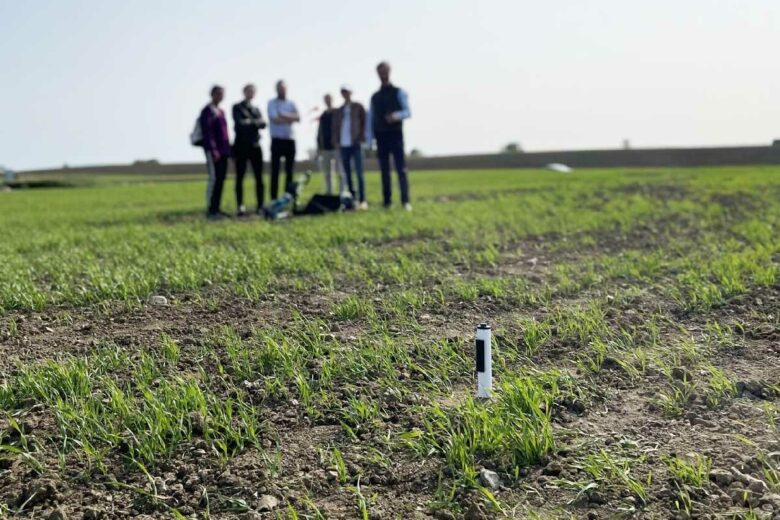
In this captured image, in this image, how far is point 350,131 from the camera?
1173cm

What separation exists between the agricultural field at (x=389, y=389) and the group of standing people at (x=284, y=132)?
5213 millimetres

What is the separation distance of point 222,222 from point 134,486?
27.7ft

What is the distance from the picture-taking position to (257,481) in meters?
2.46

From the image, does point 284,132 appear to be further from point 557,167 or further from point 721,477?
point 557,167

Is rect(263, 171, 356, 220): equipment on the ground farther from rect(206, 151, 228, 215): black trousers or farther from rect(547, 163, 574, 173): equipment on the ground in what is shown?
rect(547, 163, 574, 173): equipment on the ground

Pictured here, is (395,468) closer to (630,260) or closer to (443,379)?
(443,379)

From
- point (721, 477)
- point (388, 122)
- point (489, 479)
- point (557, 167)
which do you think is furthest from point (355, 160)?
point (557, 167)

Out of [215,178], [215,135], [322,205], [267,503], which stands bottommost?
[267,503]

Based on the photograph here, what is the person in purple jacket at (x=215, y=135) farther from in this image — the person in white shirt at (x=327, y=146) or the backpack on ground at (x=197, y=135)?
the person in white shirt at (x=327, y=146)

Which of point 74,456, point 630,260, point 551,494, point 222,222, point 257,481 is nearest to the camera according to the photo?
point 551,494

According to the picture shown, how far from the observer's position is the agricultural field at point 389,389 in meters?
2.35

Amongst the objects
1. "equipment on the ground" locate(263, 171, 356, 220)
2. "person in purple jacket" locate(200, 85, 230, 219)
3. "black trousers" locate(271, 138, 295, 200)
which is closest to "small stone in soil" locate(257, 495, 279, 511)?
"equipment on the ground" locate(263, 171, 356, 220)

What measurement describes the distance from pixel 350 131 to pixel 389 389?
9.03 metres

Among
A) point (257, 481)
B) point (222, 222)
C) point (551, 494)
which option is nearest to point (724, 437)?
point (551, 494)
